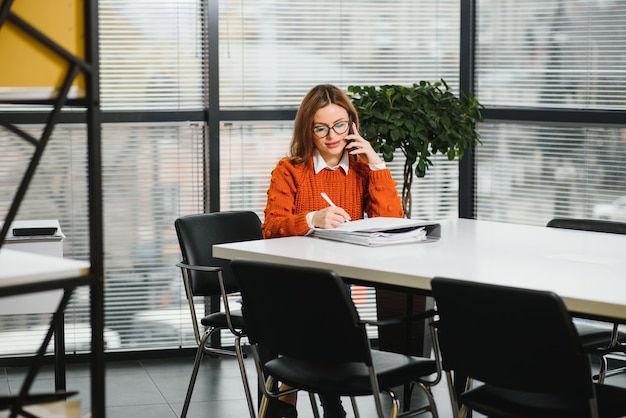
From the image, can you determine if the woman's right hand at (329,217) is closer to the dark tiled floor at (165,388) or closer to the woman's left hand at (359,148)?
the woman's left hand at (359,148)

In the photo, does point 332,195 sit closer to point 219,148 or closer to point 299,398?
point 299,398

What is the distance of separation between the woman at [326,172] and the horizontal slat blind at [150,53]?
148 centimetres

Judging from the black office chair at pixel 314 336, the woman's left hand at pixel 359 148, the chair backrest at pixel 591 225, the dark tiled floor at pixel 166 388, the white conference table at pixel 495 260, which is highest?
the woman's left hand at pixel 359 148

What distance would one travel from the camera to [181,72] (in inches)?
204

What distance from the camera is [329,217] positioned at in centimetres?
353

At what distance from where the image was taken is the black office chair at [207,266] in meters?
3.73

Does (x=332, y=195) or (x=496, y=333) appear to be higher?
(x=332, y=195)

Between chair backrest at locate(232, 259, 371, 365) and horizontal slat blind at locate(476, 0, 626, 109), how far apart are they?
2730 mm

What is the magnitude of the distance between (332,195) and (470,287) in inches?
61.2

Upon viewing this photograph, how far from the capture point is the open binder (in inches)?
133

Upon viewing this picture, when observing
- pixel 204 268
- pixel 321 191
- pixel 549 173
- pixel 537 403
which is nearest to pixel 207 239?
pixel 204 268

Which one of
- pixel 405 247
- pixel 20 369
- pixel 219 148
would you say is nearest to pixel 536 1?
pixel 219 148

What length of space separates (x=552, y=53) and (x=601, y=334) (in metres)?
2.03

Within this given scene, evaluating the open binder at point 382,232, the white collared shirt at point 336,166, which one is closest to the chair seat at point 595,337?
the open binder at point 382,232
